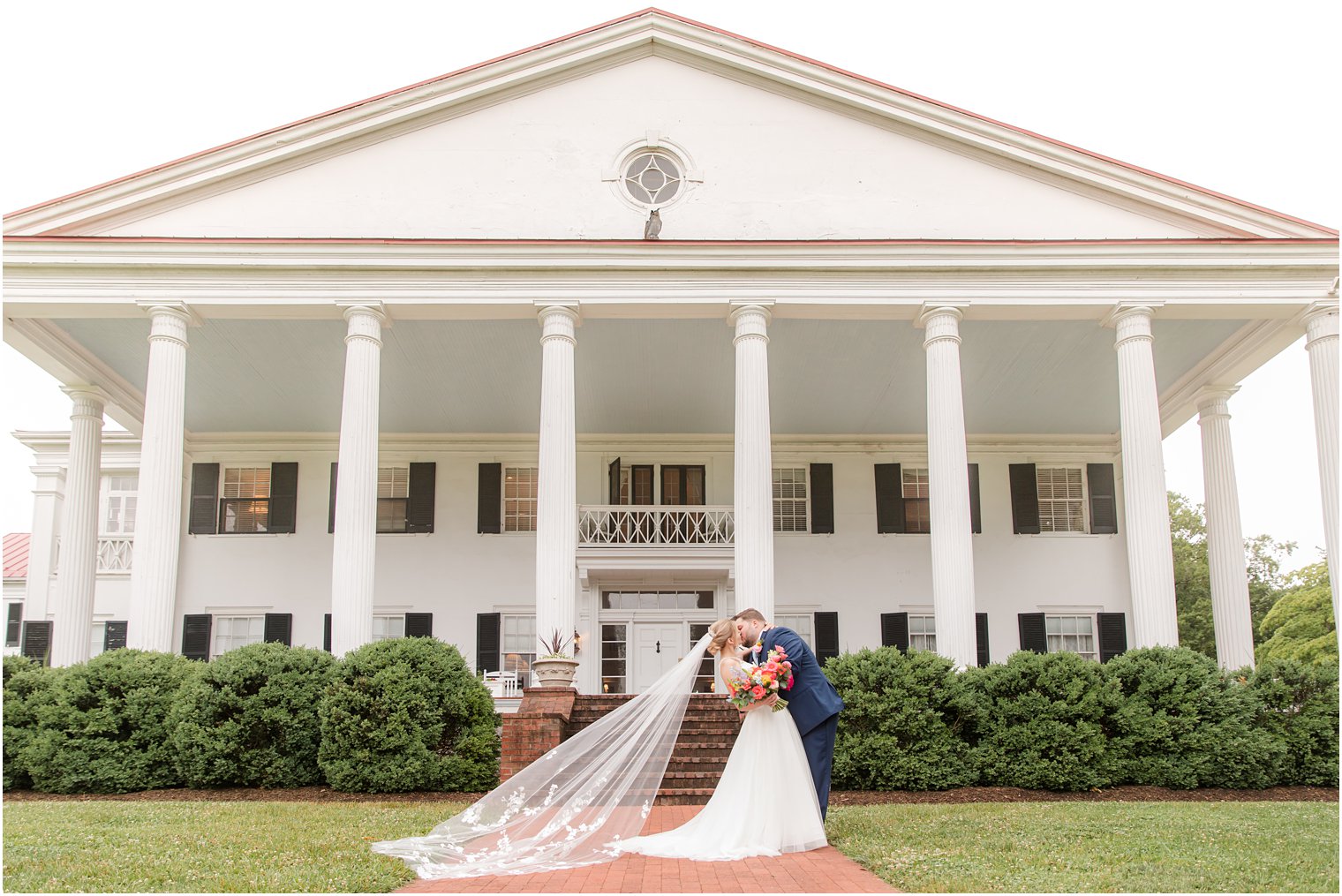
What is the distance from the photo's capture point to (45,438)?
91.3 feet

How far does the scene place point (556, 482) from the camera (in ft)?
58.7

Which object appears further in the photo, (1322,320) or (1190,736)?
(1322,320)

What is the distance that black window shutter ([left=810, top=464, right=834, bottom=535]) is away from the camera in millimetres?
25484

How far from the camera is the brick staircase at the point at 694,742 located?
45.9 feet

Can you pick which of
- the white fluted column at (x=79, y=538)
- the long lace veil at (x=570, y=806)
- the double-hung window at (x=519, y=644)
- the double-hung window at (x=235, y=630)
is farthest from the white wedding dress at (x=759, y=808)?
the double-hung window at (x=235, y=630)

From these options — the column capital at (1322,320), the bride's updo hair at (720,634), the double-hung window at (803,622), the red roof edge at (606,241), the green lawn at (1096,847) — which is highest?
the red roof edge at (606,241)

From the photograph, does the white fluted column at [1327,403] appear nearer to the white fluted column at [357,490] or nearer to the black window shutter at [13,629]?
the white fluted column at [357,490]

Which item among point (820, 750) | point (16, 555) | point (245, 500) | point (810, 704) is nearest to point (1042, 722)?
point (820, 750)

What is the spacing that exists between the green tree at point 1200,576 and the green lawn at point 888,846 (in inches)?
1291

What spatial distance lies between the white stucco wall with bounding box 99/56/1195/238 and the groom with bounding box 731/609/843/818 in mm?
10407

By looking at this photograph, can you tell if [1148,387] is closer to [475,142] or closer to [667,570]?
[667,570]

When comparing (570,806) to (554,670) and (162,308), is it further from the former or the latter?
(162,308)

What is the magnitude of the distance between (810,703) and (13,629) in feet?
79.5

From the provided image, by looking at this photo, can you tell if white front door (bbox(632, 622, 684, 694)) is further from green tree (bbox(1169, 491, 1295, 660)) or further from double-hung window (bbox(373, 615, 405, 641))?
green tree (bbox(1169, 491, 1295, 660))
